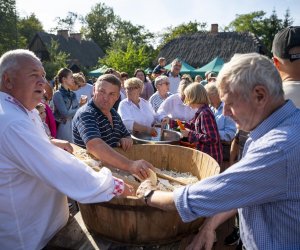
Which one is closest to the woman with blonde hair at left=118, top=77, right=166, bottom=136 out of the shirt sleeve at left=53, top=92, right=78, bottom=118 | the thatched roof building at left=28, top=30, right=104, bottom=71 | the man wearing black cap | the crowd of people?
the shirt sleeve at left=53, top=92, right=78, bottom=118

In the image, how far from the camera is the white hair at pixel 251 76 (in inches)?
44.4

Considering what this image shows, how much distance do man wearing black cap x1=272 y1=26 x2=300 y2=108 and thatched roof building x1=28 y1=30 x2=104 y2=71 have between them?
101 ft

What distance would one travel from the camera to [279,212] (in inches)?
44.9

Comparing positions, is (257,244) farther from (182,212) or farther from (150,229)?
(150,229)

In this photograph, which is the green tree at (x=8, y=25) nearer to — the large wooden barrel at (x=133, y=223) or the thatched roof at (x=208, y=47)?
the thatched roof at (x=208, y=47)

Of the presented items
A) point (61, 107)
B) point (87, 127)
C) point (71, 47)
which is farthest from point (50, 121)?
point (71, 47)

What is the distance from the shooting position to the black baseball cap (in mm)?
2037

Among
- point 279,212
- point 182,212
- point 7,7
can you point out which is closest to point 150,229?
point 182,212

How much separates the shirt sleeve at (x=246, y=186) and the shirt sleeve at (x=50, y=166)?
18.6 inches

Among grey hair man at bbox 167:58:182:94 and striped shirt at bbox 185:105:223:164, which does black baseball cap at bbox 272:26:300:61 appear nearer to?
striped shirt at bbox 185:105:223:164

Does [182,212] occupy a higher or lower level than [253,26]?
lower

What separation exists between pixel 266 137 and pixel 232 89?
0.73 feet

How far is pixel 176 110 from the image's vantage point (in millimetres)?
4797

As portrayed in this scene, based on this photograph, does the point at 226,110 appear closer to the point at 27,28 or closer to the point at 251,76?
the point at 251,76
